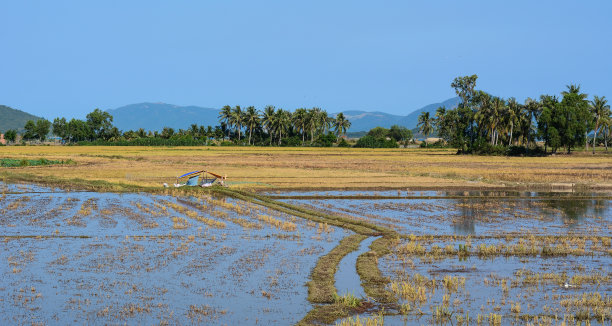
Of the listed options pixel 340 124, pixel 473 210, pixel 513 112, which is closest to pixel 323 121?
pixel 340 124

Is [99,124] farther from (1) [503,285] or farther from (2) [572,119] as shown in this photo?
(1) [503,285]

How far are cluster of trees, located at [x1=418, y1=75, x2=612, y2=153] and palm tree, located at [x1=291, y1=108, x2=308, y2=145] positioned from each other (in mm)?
36499

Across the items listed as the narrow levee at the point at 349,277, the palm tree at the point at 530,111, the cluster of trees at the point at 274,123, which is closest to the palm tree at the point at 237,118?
the cluster of trees at the point at 274,123

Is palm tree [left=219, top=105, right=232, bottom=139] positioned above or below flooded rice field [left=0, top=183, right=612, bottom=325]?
above

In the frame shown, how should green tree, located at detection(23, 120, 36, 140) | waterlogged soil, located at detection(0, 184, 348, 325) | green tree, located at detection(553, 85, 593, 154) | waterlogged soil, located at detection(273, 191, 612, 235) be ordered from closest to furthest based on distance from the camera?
waterlogged soil, located at detection(0, 184, 348, 325), waterlogged soil, located at detection(273, 191, 612, 235), green tree, located at detection(553, 85, 593, 154), green tree, located at detection(23, 120, 36, 140)

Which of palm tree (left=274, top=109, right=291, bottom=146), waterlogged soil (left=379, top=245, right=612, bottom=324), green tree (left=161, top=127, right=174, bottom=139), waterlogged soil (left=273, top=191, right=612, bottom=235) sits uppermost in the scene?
palm tree (left=274, top=109, right=291, bottom=146)

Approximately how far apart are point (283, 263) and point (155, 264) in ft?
8.73

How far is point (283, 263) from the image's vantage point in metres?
13.9

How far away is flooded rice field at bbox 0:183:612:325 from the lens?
10.1 meters

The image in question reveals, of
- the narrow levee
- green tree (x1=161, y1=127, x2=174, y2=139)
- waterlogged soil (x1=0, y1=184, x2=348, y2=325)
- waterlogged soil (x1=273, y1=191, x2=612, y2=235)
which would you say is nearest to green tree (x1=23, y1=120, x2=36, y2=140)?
green tree (x1=161, y1=127, x2=174, y2=139)

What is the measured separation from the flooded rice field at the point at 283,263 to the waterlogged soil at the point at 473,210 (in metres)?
0.10

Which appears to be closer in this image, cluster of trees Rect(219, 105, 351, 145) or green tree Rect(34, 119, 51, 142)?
cluster of trees Rect(219, 105, 351, 145)

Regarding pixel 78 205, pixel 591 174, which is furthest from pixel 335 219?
pixel 591 174

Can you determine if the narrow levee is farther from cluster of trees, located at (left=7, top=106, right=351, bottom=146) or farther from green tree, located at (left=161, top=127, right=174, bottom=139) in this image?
green tree, located at (left=161, top=127, right=174, bottom=139)
